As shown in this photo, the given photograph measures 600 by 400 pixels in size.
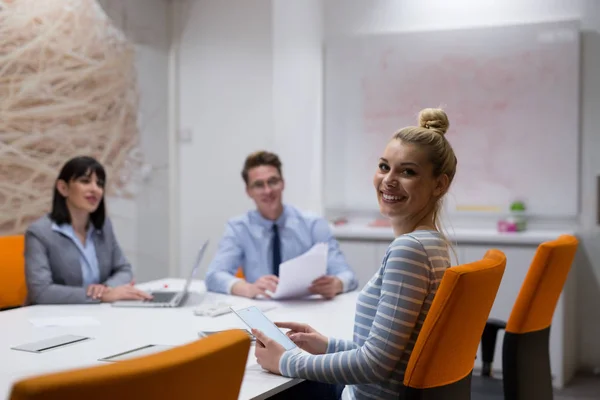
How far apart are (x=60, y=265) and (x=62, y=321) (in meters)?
0.63

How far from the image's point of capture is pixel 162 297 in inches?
109

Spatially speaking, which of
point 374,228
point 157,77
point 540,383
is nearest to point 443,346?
point 540,383

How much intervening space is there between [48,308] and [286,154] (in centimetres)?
262

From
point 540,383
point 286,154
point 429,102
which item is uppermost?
point 429,102

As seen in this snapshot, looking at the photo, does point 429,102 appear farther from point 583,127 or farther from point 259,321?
point 259,321

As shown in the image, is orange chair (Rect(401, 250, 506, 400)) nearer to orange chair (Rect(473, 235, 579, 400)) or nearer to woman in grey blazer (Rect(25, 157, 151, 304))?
orange chair (Rect(473, 235, 579, 400))

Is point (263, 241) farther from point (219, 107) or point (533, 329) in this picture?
point (219, 107)

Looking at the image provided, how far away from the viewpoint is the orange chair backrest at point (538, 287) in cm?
224

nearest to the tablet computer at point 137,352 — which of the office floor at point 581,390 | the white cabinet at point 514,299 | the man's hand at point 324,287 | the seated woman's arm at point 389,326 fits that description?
the seated woman's arm at point 389,326

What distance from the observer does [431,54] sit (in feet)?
15.1

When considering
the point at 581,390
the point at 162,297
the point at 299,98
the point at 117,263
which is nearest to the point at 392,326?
the point at 162,297

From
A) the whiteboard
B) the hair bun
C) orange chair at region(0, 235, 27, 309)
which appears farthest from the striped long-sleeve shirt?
the whiteboard

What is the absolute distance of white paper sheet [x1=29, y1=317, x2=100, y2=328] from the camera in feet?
7.64

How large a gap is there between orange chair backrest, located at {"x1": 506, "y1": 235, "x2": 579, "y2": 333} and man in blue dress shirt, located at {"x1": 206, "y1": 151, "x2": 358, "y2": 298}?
99 cm
